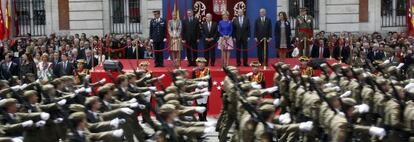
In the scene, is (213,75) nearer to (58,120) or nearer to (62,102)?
(62,102)

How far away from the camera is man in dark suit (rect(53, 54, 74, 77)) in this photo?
20219mm

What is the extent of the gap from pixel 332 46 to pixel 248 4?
3202mm

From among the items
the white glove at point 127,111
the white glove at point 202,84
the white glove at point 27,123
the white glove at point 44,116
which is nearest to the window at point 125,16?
the white glove at point 202,84

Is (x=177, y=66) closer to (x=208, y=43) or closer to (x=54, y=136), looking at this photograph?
(x=208, y=43)

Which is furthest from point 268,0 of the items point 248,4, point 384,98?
point 384,98

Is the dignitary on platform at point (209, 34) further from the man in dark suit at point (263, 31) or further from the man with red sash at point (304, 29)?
the man with red sash at point (304, 29)

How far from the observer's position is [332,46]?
932 inches

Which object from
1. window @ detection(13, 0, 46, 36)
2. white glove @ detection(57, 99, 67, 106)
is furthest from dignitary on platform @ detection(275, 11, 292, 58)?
window @ detection(13, 0, 46, 36)

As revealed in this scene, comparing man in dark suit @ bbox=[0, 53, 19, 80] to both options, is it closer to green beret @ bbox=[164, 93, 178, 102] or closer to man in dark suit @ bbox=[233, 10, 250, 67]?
man in dark suit @ bbox=[233, 10, 250, 67]

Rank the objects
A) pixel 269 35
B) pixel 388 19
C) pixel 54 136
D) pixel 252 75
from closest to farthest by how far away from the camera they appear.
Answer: pixel 54 136 → pixel 252 75 → pixel 269 35 → pixel 388 19

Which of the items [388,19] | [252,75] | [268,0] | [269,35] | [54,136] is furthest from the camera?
[388,19]

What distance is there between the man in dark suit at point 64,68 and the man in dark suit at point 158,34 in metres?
2.39

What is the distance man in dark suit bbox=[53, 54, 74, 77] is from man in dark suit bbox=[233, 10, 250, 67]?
180 inches

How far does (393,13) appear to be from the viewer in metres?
29.6
